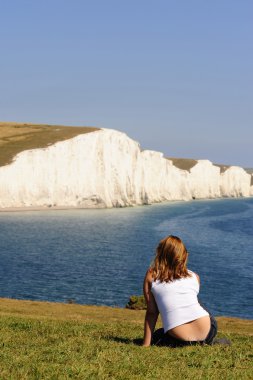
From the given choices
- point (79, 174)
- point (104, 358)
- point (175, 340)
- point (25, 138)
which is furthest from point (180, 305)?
point (25, 138)

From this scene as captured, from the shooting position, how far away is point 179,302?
9625 millimetres

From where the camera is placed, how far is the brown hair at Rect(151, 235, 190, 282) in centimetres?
941

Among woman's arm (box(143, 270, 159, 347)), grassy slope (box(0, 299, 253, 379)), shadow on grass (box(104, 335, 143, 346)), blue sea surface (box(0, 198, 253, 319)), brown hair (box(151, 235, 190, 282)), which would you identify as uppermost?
brown hair (box(151, 235, 190, 282))

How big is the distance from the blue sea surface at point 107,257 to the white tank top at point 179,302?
1269 inches

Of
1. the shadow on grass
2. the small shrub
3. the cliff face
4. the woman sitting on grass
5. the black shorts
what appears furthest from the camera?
the cliff face

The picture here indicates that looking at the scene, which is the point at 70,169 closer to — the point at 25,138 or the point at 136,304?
the point at 25,138

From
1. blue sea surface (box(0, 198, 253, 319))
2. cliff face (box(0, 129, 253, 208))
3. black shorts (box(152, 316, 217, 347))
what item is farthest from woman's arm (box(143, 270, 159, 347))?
cliff face (box(0, 129, 253, 208))

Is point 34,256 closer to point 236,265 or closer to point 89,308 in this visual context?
point 236,265

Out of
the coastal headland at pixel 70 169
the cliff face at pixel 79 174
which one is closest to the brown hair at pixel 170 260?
the cliff face at pixel 79 174

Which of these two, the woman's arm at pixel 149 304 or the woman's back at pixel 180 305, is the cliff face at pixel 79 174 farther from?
the woman's back at pixel 180 305

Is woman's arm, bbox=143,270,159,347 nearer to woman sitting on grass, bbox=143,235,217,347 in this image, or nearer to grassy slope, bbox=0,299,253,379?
woman sitting on grass, bbox=143,235,217,347

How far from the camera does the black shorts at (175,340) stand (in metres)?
10.0

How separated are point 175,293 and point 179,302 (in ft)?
0.56

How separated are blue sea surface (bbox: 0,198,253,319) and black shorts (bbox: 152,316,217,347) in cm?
3134
